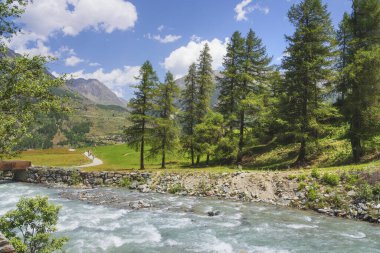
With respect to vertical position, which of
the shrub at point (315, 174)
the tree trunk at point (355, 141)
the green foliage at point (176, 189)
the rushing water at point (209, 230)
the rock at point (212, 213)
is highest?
the tree trunk at point (355, 141)

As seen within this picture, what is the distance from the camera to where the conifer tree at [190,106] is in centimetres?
4722

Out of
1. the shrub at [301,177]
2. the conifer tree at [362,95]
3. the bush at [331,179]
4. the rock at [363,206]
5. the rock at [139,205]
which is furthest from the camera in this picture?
the conifer tree at [362,95]

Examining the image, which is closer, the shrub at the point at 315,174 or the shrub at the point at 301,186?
the shrub at the point at 301,186

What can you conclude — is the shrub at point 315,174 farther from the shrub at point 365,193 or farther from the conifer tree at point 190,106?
the conifer tree at point 190,106

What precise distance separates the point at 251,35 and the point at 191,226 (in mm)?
29109

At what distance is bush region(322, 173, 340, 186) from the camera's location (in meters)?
24.3

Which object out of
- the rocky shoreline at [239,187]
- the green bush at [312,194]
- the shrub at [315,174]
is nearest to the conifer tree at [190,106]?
the rocky shoreline at [239,187]

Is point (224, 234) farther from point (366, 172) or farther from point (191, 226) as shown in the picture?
point (366, 172)

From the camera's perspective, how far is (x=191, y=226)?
19359mm

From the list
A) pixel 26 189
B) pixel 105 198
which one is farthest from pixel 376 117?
pixel 26 189

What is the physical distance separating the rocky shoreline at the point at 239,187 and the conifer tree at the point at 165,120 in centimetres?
703

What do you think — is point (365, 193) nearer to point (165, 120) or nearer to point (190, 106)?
Answer: point (165, 120)

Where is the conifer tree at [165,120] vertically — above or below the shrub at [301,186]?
→ above

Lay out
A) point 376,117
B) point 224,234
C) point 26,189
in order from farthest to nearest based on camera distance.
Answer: point 26,189
point 376,117
point 224,234
